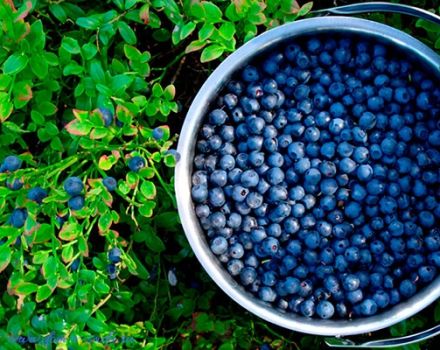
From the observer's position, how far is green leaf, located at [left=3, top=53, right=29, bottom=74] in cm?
178

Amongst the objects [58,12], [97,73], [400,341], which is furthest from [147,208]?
[400,341]

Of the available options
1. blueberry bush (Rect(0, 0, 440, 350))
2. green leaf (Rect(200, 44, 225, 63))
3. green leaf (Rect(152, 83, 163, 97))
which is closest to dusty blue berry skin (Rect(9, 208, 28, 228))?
blueberry bush (Rect(0, 0, 440, 350))

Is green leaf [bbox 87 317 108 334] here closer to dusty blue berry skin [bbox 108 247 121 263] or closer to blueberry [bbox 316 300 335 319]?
dusty blue berry skin [bbox 108 247 121 263]

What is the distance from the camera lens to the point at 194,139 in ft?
6.23

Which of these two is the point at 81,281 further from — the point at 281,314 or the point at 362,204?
the point at 362,204

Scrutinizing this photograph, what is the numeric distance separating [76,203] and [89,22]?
517mm

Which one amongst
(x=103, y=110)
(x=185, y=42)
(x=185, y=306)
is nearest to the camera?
(x=103, y=110)

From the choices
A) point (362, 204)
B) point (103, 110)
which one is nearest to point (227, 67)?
point (103, 110)

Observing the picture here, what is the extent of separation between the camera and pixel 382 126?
1854 millimetres

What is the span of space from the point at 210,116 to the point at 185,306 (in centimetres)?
60

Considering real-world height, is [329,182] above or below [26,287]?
above

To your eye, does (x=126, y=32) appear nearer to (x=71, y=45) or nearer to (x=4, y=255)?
(x=71, y=45)

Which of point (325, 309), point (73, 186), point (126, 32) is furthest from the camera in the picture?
point (126, 32)

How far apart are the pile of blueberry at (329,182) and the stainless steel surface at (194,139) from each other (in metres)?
0.03
